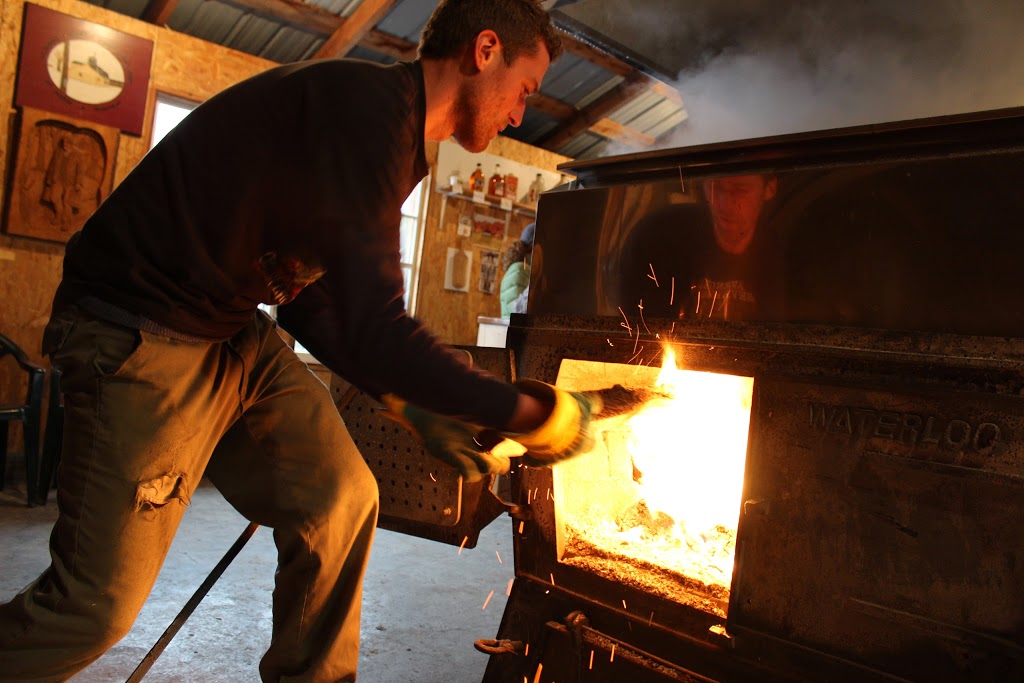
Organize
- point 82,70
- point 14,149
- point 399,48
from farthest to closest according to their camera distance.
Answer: point 399,48 → point 82,70 → point 14,149

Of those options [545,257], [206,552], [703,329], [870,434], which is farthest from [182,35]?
[870,434]

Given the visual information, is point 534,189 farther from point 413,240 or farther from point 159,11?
point 159,11

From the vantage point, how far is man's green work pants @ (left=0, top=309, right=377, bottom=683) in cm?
126

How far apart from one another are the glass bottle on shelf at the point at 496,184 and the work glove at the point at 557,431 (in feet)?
16.9

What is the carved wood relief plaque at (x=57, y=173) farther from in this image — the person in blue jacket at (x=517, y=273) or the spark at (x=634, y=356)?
the spark at (x=634, y=356)

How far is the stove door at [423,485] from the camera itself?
1823 millimetres

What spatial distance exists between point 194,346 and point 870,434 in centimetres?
121

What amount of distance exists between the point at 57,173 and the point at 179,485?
4.05 m

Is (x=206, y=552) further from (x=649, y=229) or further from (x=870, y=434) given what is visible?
(x=870, y=434)

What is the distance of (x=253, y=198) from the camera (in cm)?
126

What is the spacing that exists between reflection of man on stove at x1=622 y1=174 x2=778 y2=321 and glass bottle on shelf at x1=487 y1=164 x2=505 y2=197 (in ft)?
16.1

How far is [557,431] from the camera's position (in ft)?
4.39

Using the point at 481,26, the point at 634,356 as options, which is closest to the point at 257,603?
the point at 634,356

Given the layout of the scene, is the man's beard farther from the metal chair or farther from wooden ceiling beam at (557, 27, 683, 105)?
wooden ceiling beam at (557, 27, 683, 105)
